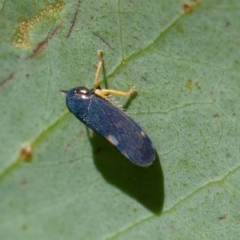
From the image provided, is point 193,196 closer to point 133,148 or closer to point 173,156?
point 173,156

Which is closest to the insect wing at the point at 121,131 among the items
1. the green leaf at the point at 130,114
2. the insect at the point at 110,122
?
the insect at the point at 110,122

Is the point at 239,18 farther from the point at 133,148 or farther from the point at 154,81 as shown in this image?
the point at 133,148

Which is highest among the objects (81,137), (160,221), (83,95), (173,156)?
(83,95)

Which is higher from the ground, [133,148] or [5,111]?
[5,111]

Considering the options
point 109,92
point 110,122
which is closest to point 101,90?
point 109,92

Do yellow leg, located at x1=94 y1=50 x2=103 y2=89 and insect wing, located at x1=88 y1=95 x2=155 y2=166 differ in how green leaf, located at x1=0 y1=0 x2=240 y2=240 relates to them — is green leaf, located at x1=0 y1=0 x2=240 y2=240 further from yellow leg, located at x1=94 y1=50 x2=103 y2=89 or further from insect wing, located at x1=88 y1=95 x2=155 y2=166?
insect wing, located at x1=88 y1=95 x2=155 y2=166

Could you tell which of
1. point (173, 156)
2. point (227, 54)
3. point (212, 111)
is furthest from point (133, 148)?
point (227, 54)

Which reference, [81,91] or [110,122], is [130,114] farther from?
[81,91]
